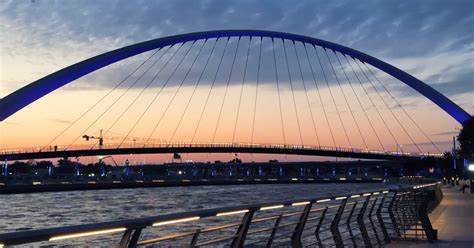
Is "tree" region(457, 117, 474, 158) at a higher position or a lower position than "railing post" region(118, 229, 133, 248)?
higher

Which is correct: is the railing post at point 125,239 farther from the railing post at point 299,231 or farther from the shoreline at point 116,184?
the shoreline at point 116,184

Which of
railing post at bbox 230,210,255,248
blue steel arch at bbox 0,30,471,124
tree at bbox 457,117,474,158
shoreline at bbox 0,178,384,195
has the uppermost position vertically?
blue steel arch at bbox 0,30,471,124

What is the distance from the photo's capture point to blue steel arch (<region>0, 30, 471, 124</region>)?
1503 inches

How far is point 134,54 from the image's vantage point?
4888cm

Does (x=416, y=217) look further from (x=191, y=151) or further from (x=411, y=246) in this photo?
(x=191, y=151)

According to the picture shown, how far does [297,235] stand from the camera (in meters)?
7.15

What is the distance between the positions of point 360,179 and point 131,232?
156 metres

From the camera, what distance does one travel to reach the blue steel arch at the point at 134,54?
1503 inches

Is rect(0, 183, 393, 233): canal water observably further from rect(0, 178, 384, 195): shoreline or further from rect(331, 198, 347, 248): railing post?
rect(0, 178, 384, 195): shoreline

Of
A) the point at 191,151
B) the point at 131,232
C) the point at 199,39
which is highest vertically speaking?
the point at 199,39

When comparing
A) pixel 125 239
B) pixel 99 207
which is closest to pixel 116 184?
pixel 99 207

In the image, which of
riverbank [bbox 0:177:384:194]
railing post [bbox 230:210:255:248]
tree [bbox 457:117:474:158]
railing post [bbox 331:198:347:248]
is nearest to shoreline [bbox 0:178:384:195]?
riverbank [bbox 0:177:384:194]

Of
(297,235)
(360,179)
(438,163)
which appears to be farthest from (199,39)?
(360,179)

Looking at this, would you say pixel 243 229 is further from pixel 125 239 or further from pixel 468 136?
pixel 468 136
